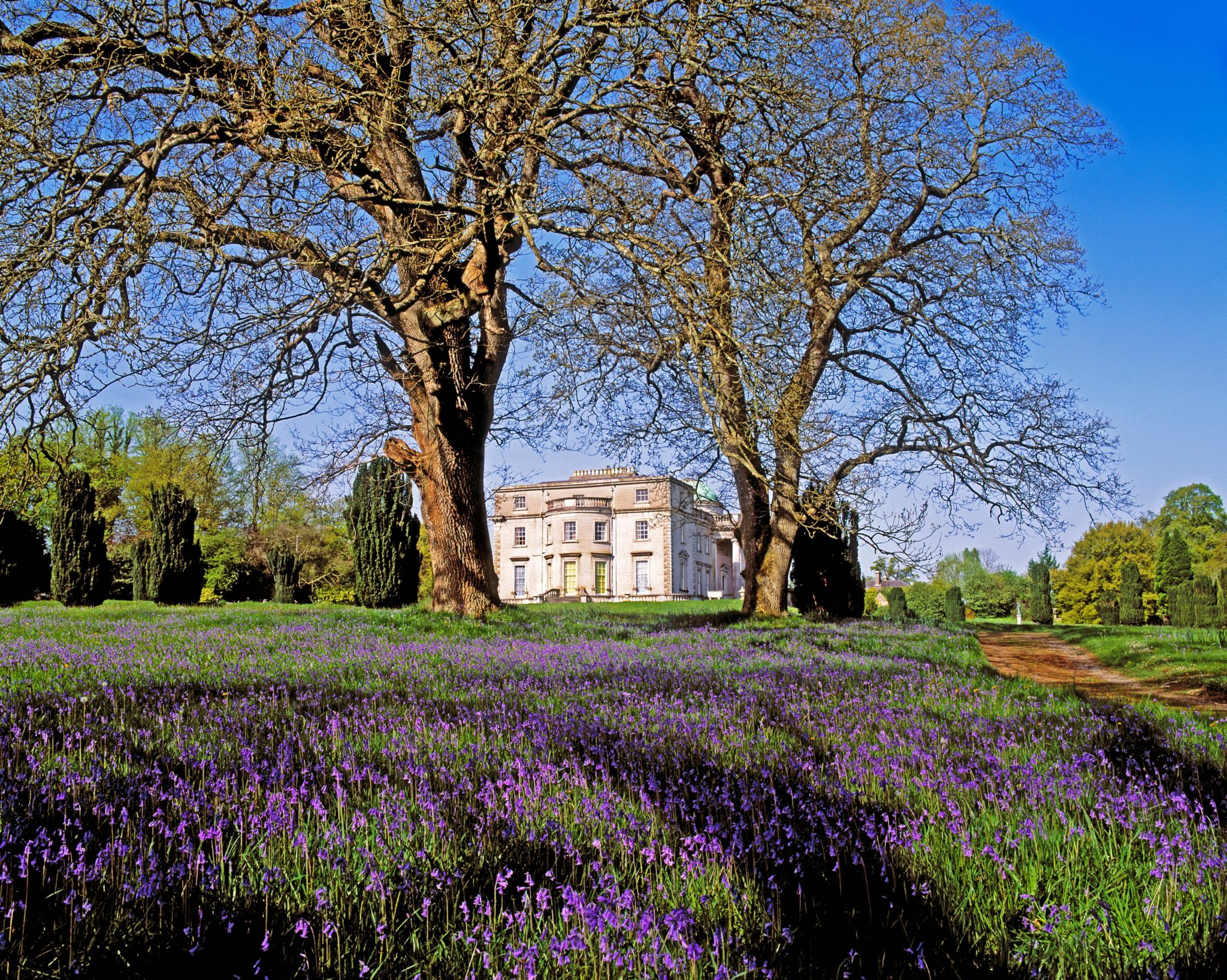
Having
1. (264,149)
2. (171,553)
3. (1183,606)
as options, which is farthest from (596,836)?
(1183,606)

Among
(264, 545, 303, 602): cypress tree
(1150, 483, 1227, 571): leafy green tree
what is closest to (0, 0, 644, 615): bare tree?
(264, 545, 303, 602): cypress tree

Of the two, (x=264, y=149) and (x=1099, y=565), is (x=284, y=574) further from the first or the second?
(x=1099, y=565)

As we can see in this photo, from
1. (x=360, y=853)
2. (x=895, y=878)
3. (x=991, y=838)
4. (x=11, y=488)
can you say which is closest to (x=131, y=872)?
(x=360, y=853)

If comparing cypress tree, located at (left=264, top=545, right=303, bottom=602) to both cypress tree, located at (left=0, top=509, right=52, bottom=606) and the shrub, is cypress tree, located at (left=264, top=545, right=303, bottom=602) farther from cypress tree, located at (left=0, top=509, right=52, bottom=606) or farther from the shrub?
cypress tree, located at (left=0, top=509, right=52, bottom=606)

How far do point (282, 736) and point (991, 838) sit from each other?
3166mm

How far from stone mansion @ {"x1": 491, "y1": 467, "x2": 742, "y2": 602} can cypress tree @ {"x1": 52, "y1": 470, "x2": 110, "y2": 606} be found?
31.4m

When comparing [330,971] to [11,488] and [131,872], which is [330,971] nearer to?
[131,872]

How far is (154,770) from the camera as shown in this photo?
2887 mm

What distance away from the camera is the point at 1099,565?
134 feet

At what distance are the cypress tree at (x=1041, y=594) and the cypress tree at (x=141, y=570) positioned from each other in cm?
4474

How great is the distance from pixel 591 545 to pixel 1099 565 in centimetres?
3149

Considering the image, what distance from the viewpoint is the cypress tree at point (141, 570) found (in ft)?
84.5

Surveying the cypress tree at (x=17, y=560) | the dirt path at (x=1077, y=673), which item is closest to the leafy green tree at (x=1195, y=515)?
the dirt path at (x=1077, y=673)

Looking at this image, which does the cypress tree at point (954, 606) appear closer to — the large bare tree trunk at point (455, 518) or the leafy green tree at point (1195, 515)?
the leafy green tree at point (1195, 515)
